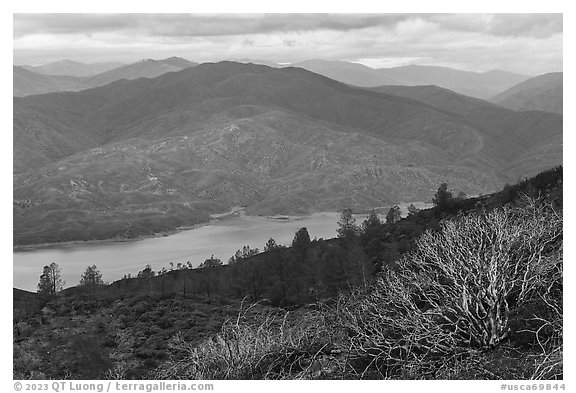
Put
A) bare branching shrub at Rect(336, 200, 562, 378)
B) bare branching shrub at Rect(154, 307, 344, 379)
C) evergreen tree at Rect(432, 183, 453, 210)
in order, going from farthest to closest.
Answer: evergreen tree at Rect(432, 183, 453, 210) < bare branching shrub at Rect(336, 200, 562, 378) < bare branching shrub at Rect(154, 307, 344, 379)

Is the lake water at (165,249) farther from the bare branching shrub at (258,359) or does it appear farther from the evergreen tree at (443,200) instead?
the bare branching shrub at (258,359)

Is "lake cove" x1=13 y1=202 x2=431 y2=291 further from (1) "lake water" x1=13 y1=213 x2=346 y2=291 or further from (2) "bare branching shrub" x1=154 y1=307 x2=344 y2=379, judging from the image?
(2) "bare branching shrub" x1=154 y1=307 x2=344 y2=379

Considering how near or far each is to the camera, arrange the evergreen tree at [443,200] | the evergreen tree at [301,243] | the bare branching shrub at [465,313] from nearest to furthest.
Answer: the bare branching shrub at [465,313], the evergreen tree at [301,243], the evergreen tree at [443,200]

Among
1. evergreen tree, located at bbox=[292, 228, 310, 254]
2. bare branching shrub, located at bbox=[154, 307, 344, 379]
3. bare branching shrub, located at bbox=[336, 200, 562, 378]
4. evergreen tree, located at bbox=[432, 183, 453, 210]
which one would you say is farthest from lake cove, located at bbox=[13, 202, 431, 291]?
bare branching shrub, located at bbox=[336, 200, 562, 378]

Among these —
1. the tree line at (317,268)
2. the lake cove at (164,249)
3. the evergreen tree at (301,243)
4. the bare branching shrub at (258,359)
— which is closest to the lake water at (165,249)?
the lake cove at (164,249)

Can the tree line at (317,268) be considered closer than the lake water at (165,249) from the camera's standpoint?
Yes
